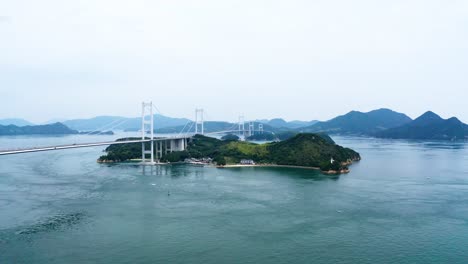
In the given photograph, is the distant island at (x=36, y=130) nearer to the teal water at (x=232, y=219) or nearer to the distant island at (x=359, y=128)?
the distant island at (x=359, y=128)

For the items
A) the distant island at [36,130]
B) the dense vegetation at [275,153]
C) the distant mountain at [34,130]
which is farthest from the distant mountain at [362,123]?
the dense vegetation at [275,153]

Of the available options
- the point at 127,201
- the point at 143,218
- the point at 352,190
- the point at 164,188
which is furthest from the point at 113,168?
the point at 352,190

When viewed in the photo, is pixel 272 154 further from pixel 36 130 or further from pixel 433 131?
pixel 36 130

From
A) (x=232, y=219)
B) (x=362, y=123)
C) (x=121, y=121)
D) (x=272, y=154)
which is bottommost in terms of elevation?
(x=232, y=219)

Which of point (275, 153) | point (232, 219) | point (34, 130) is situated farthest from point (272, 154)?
point (34, 130)

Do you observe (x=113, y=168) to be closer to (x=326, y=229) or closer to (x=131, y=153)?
(x=131, y=153)

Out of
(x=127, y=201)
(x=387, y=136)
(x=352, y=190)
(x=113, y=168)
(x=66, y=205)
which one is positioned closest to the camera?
(x=66, y=205)
